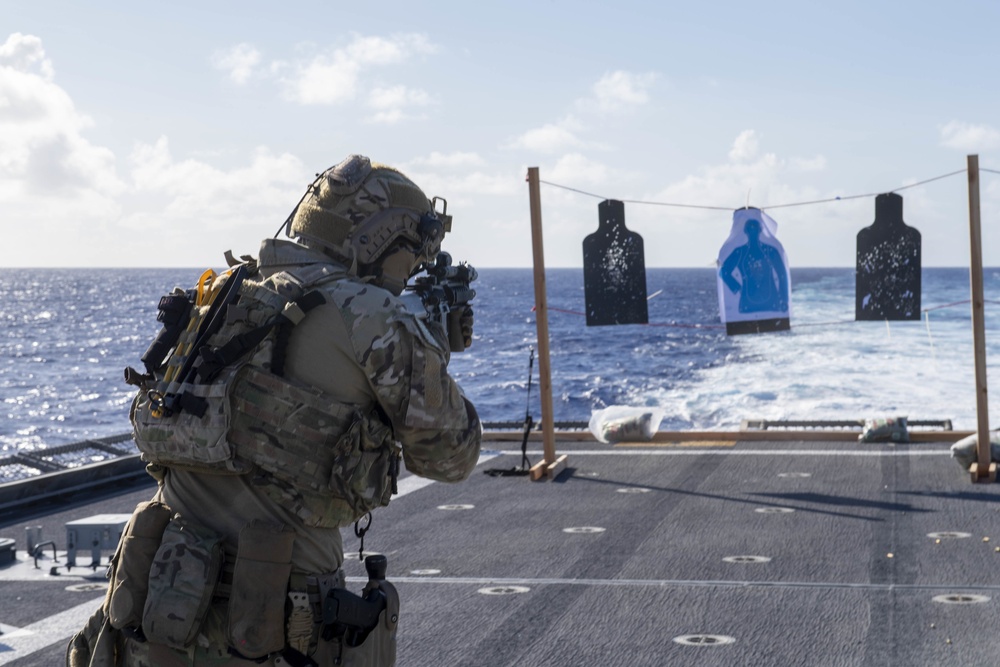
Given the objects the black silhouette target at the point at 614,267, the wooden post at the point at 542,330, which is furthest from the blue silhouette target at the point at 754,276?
the wooden post at the point at 542,330

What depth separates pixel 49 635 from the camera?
6.33m

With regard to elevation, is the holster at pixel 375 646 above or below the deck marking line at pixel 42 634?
above

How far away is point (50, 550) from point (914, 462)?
24.8ft

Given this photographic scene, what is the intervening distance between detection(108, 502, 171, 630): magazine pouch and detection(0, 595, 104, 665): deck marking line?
3.16 m

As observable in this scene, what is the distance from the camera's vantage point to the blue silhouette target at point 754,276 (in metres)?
12.5

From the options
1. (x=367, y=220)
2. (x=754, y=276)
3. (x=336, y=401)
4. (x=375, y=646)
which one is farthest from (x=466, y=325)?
(x=754, y=276)

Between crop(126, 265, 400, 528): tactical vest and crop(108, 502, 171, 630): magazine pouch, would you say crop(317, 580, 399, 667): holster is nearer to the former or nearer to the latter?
crop(126, 265, 400, 528): tactical vest

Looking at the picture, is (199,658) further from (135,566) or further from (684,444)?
(684,444)

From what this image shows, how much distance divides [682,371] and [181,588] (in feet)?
139

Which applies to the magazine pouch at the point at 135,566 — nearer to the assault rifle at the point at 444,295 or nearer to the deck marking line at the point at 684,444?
the assault rifle at the point at 444,295

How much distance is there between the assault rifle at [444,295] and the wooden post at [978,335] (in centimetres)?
745

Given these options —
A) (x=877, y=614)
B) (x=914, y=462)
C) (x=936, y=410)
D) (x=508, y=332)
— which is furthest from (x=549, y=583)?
(x=508, y=332)

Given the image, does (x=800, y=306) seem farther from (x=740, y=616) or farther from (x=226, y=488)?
(x=226, y=488)

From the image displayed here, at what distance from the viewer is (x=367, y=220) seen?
3.39m
